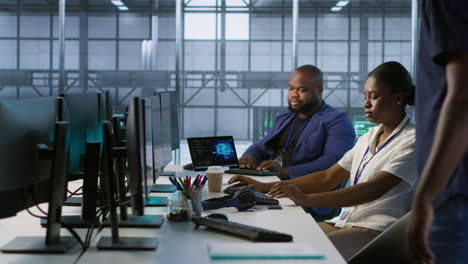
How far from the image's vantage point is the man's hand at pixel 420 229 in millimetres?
1286

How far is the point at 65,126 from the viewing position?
5.84 feet

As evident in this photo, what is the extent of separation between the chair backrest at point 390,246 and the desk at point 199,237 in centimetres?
23

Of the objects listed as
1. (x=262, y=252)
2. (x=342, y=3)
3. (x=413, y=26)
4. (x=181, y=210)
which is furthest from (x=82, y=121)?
(x=413, y=26)

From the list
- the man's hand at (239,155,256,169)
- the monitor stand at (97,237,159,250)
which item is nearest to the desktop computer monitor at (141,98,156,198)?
the monitor stand at (97,237,159,250)

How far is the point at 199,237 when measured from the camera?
6.36 ft

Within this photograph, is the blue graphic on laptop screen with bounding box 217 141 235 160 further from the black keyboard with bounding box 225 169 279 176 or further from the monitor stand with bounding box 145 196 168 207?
the monitor stand with bounding box 145 196 168 207

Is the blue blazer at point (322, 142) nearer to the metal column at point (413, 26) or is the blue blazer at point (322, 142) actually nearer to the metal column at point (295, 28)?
the metal column at point (295, 28)

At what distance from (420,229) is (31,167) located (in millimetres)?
1155

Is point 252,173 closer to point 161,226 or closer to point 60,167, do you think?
point 161,226

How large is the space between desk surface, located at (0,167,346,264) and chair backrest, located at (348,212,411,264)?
0.75 feet

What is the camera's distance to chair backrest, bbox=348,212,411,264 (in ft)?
6.81

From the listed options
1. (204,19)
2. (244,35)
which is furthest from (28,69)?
(244,35)

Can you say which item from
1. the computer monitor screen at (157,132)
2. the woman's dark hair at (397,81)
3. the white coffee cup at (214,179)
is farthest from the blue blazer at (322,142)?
the computer monitor screen at (157,132)

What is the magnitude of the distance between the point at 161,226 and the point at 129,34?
4605 millimetres
